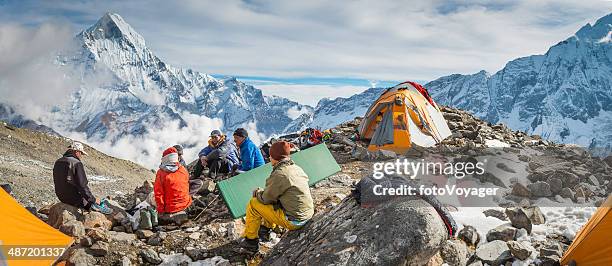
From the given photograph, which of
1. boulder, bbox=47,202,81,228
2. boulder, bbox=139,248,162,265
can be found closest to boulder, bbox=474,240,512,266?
boulder, bbox=139,248,162,265

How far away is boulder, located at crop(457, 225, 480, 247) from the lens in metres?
7.54

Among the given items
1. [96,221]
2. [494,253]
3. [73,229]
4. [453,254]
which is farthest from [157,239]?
[494,253]

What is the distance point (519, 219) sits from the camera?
789cm

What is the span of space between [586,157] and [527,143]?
4903 millimetres

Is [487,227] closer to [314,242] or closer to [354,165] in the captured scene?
[314,242]

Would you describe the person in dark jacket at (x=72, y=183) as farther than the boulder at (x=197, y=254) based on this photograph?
Yes

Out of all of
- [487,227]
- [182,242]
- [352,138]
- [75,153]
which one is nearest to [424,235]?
[487,227]

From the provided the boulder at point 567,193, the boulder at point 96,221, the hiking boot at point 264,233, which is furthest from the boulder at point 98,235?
the boulder at point 567,193

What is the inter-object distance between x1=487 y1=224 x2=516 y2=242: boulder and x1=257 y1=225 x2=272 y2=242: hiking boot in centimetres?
377

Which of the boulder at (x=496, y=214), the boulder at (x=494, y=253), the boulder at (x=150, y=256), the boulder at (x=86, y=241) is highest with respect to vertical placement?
the boulder at (x=496, y=214)

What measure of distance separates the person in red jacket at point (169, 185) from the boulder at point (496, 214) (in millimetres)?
6128

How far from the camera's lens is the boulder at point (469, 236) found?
754 cm

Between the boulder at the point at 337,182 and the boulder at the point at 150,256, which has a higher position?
the boulder at the point at 337,182

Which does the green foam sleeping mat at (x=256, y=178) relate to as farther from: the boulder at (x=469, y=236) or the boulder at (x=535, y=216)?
the boulder at (x=535, y=216)
